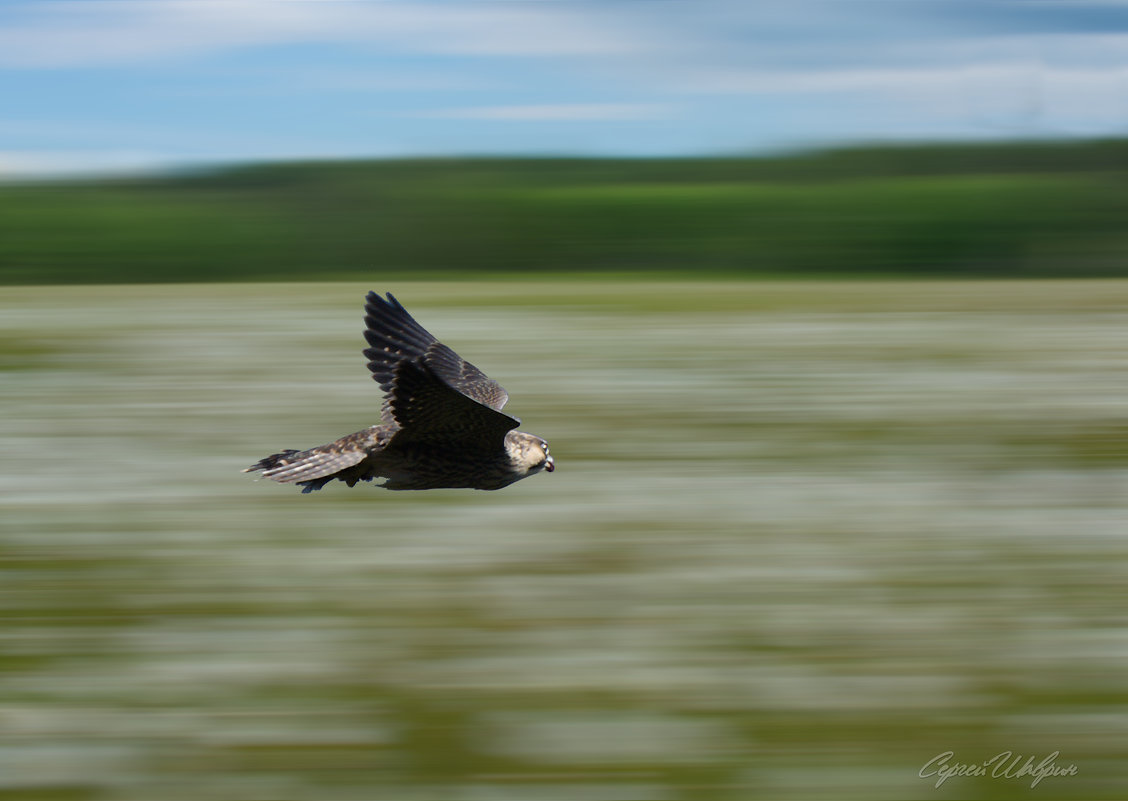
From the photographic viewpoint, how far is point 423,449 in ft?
14.1

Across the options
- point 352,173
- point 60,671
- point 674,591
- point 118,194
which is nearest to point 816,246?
point 352,173

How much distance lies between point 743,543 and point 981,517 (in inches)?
38.4

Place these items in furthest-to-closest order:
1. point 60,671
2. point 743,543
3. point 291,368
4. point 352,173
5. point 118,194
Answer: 1. point 352,173
2. point 118,194
3. point 291,368
4. point 743,543
5. point 60,671

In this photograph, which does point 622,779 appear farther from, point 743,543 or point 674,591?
point 743,543

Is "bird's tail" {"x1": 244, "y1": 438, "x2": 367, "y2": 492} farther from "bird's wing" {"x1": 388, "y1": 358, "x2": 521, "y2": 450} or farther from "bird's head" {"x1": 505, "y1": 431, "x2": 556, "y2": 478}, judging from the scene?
"bird's head" {"x1": 505, "y1": 431, "x2": 556, "y2": 478}

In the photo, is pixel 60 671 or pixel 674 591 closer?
pixel 60 671

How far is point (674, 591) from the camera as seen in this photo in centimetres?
402

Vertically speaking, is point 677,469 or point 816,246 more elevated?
point 816,246
